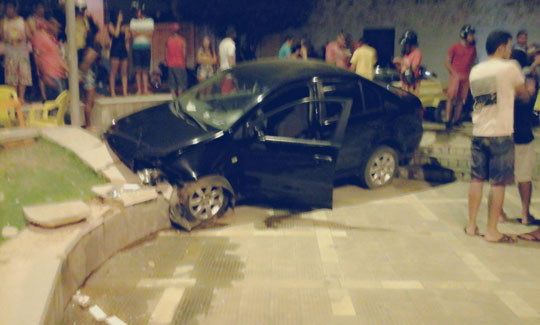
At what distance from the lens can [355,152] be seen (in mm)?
7746

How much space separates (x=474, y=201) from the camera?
6.29m

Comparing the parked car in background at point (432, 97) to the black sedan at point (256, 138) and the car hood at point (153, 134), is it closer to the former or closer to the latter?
the black sedan at point (256, 138)

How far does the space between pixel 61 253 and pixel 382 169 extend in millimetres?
4888

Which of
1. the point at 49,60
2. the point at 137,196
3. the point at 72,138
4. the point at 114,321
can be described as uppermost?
the point at 49,60

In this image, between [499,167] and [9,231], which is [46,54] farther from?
[499,167]

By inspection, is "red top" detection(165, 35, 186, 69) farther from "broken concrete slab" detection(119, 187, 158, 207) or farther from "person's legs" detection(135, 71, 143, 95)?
"broken concrete slab" detection(119, 187, 158, 207)

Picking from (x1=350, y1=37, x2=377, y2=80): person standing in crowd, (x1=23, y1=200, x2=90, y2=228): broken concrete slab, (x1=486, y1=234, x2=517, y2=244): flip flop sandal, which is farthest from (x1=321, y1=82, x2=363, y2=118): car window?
(x1=350, y1=37, x2=377, y2=80): person standing in crowd

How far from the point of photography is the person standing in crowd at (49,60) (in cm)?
957

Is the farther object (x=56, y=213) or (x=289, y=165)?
(x=289, y=165)

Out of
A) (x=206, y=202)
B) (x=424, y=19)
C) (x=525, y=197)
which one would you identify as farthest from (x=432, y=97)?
(x=206, y=202)

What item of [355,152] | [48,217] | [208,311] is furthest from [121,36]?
[208,311]

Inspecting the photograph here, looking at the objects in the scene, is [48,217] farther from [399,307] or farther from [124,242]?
[399,307]

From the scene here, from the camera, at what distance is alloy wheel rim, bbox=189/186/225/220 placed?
647 cm

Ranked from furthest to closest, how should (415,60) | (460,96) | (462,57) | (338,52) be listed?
(338,52) < (460,96) < (462,57) < (415,60)
